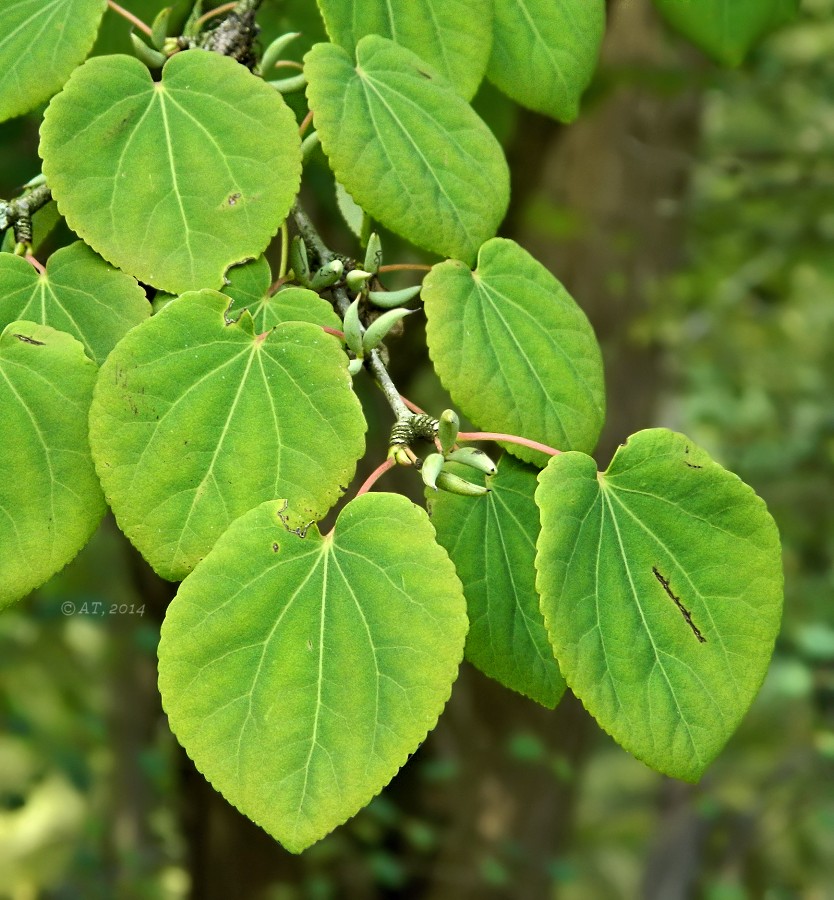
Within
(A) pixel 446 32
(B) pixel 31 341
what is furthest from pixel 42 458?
(A) pixel 446 32

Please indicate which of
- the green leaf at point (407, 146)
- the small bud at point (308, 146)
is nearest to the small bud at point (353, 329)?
the green leaf at point (407, 146)

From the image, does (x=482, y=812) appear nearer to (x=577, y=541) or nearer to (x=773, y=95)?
(x=577, y=541)

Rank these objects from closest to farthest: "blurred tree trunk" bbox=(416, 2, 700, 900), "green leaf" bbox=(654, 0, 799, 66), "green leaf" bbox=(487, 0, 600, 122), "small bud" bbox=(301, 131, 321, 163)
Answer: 1. "small bud" bbox=(301, 131, 321, 163)
2. "green leaf" bbox=(487, 0, 600, 122)
3. "green leaf" bbox=(654, 0, 799, 66)
4. "blurred tree trunk" bbox=(416, 2, 700, 900)

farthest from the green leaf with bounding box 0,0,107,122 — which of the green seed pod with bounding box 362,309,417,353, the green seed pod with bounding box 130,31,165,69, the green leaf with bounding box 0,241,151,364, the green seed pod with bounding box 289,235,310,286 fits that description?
the green seed pod with bounding box 362,309,417,353

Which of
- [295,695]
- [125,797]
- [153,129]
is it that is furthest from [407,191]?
[125,797]

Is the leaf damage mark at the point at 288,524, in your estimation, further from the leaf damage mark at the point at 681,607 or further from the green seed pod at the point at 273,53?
the green seed pod at the point at 273,53

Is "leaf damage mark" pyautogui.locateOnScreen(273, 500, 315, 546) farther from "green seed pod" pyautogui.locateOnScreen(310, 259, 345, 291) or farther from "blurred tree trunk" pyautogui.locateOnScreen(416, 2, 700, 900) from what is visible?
"blurred tree trunk" pyautogui.locateOnScreen(416, 2, 700, 900)
